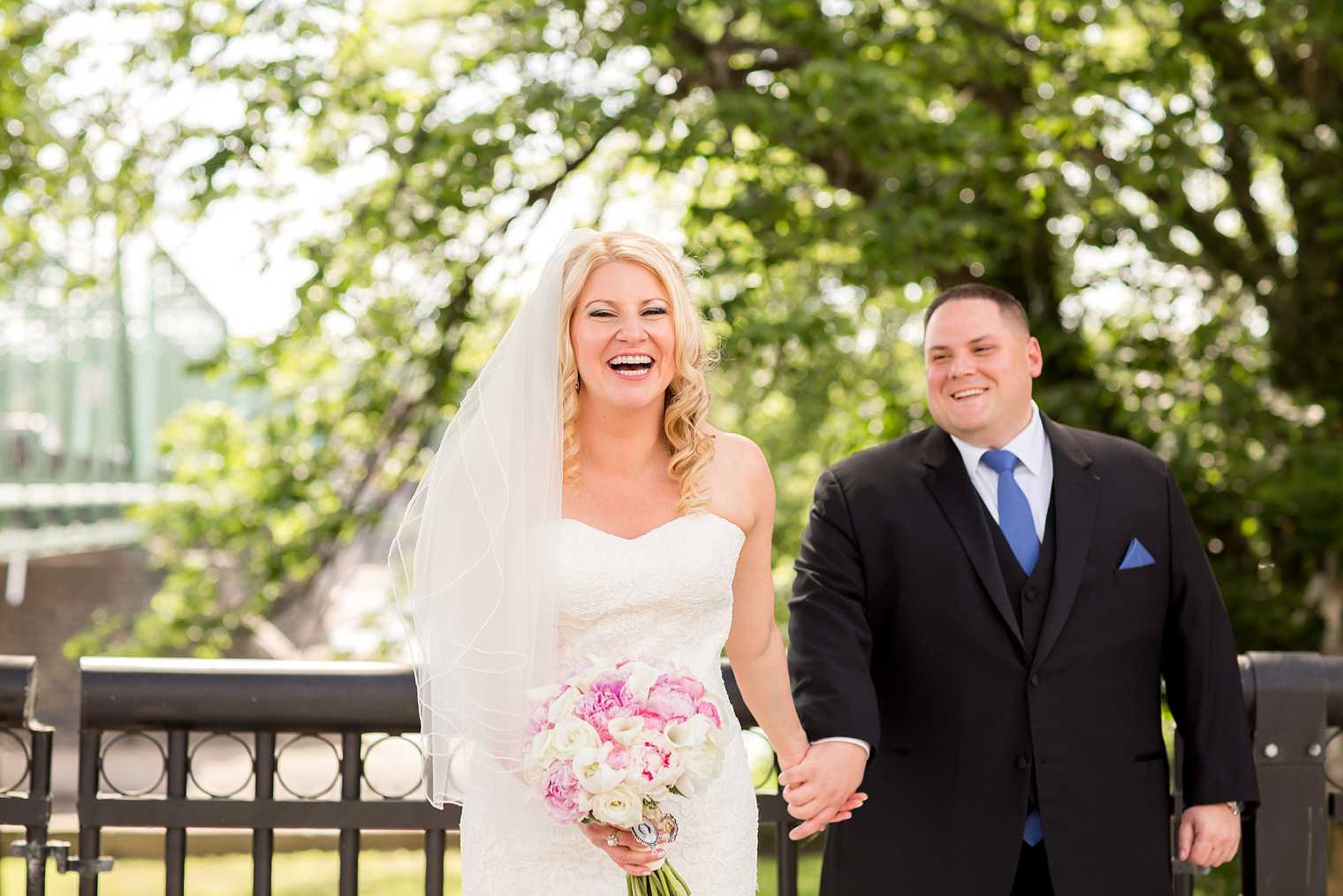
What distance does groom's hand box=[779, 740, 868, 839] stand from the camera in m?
2.93

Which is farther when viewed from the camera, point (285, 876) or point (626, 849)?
point (285, 876)

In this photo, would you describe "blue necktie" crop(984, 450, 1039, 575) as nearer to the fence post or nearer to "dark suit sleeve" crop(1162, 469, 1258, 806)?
"dark suit sleeve" crop(1162, 469, 1258, 806)

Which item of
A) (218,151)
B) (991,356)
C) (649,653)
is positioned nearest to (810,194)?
(218,151)

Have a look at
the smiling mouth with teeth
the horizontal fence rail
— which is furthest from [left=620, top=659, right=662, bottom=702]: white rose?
the horizontal fence rail

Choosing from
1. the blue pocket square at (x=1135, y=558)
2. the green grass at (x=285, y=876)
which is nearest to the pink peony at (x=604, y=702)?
the blue pocket square at (x=1135, y=558)

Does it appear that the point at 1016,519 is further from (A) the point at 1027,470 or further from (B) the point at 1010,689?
(B) the point at 1010,689

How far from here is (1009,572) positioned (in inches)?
122

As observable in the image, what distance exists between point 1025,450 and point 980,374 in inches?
8.1

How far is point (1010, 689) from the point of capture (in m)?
3.05

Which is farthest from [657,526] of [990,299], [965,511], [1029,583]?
[990,299]

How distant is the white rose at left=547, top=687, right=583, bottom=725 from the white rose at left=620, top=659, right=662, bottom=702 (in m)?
0.09

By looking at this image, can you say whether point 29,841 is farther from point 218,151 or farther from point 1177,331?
point 1177,331

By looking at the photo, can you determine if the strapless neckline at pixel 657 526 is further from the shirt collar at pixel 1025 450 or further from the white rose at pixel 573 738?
the shirt collar at pixel 1025 450

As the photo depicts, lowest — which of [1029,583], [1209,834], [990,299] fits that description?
A: [1209,834]
